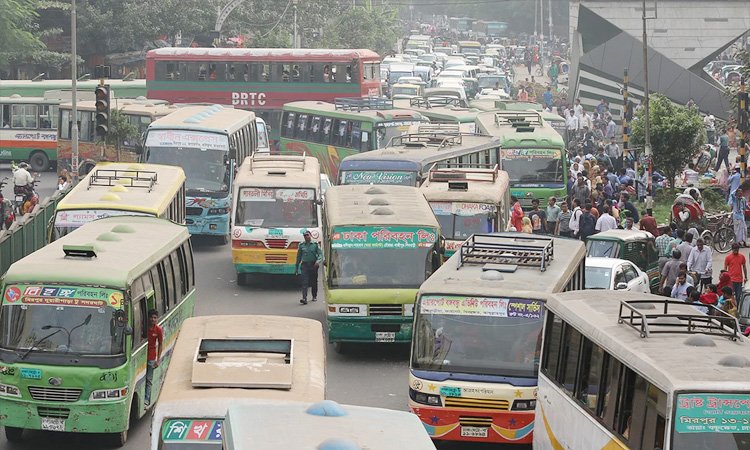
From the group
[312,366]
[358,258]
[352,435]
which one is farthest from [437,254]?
[352,435]

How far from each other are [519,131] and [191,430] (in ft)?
84.5

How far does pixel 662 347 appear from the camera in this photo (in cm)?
1175

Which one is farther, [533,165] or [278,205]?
[533,165]

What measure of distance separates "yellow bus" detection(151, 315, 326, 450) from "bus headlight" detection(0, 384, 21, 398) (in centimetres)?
319

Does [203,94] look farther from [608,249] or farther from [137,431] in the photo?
[137,431]

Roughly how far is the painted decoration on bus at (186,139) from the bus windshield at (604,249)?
31.3 feet

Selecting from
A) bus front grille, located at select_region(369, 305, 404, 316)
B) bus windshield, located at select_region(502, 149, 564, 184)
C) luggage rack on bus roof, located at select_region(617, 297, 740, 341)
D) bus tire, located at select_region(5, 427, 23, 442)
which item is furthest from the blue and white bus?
luggage rack on bus roof, located at select_region(617, 297, 740, 341)

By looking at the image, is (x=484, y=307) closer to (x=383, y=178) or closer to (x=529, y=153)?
(x=383, y=178)

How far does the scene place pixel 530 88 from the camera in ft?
251

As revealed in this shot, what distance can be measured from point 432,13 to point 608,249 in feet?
504

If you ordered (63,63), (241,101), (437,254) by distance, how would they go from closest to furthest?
(437,254), (241,101), (63,63)

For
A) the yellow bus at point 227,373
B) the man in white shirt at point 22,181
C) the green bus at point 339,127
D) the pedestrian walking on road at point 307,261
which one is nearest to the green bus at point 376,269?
the pedestrian walking on road at point 307,261

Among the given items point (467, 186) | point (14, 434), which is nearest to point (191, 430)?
point (14, 434)

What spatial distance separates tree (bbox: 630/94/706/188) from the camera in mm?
38281
